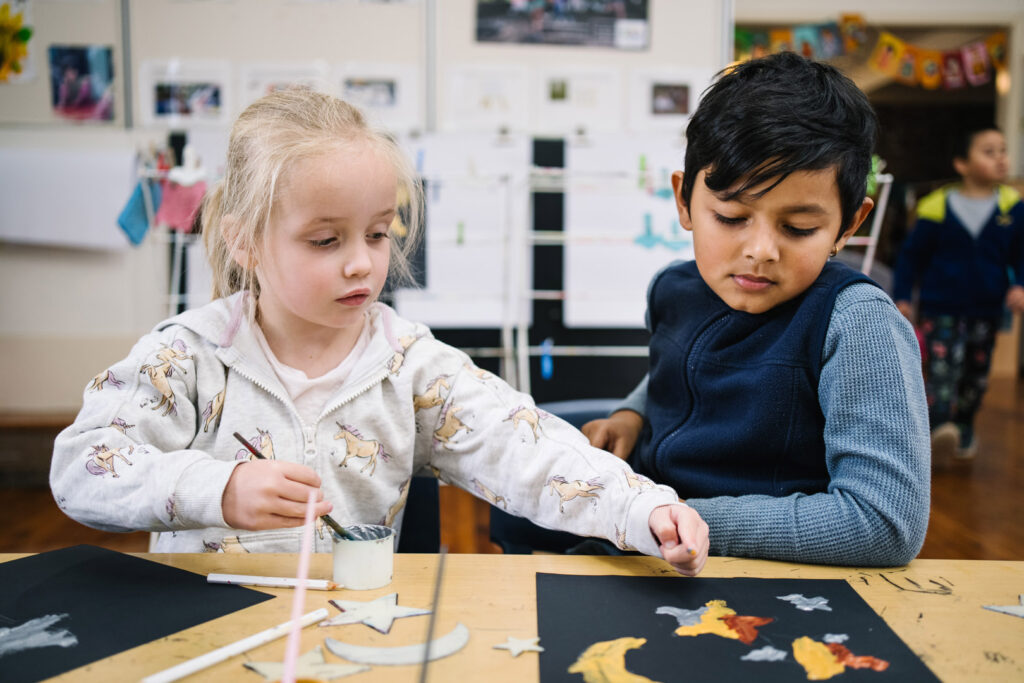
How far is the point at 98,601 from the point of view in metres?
0.61

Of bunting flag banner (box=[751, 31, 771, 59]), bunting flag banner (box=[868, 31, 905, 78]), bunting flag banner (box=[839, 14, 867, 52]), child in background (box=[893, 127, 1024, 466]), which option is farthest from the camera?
bunting flag banner (box=[751, 31, 771, 59])

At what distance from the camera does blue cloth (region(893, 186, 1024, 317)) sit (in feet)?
9.46

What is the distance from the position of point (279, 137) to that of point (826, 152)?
0.56m

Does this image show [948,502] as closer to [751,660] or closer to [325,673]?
[751,660]

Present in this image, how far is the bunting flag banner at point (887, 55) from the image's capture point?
13.6ft

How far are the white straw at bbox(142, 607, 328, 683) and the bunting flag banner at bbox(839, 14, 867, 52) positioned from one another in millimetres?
4239

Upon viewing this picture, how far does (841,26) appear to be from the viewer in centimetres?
404

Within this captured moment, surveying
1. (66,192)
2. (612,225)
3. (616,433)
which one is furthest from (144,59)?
(616,433)

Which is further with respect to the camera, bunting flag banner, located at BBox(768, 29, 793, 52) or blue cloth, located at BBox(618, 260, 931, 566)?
bunting flag banner, located at BBox(768, 29, 793, 52)

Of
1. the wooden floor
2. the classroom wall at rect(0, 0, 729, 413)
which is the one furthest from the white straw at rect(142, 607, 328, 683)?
the classroom wall at rect(0, 0, 729, 413)

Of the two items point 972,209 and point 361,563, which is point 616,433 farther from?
point 972,209

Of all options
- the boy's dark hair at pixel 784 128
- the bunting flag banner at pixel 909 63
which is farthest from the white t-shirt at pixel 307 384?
the bunting flag banner at pixel 909 63

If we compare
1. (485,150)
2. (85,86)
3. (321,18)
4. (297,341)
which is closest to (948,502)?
(485,150)

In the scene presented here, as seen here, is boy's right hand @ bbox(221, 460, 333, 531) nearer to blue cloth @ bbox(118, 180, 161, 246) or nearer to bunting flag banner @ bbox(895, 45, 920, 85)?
blue cloth @ bbox(118, 180, 161, 246)
